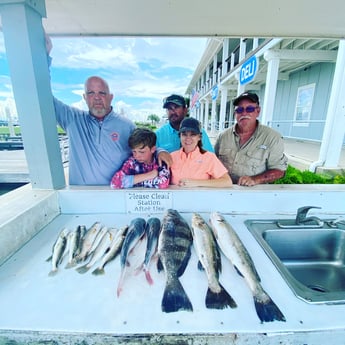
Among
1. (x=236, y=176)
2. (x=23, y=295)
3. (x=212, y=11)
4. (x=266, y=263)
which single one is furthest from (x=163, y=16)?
(x=23, y=295)

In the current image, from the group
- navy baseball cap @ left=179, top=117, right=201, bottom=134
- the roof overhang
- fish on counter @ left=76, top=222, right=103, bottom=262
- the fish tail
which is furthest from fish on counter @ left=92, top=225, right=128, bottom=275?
the roof overhang

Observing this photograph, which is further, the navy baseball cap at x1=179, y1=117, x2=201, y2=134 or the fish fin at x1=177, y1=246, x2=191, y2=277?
the navy baseball cap at x1=179, y1=117, x2=201, y2=134

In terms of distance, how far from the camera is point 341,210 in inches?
59.5

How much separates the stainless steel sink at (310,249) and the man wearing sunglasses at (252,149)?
2.83ft

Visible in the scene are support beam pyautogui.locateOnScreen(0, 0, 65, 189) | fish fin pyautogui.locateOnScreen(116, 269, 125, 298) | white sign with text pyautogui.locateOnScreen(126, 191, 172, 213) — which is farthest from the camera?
white sign with text pyautogui.locateOnScreen(126, 191, 172, 213)

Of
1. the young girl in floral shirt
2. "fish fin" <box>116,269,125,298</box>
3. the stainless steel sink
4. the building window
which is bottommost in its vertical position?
the stainless steel sink

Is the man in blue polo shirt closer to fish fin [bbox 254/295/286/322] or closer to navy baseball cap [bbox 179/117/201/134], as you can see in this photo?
navy baseball cap [bbox 179/117/201/134]

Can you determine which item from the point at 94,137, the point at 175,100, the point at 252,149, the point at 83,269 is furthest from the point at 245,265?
the point at 175,100

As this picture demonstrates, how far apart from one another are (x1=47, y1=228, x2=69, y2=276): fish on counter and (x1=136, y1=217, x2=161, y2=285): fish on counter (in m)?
0.41

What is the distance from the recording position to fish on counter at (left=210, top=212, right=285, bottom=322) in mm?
747

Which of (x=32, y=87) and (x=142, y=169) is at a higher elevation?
(x=32, y=87)

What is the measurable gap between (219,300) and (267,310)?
181mm

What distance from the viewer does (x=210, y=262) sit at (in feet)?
3.16

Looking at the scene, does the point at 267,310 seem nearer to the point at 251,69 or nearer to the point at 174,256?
the point at 174,256
